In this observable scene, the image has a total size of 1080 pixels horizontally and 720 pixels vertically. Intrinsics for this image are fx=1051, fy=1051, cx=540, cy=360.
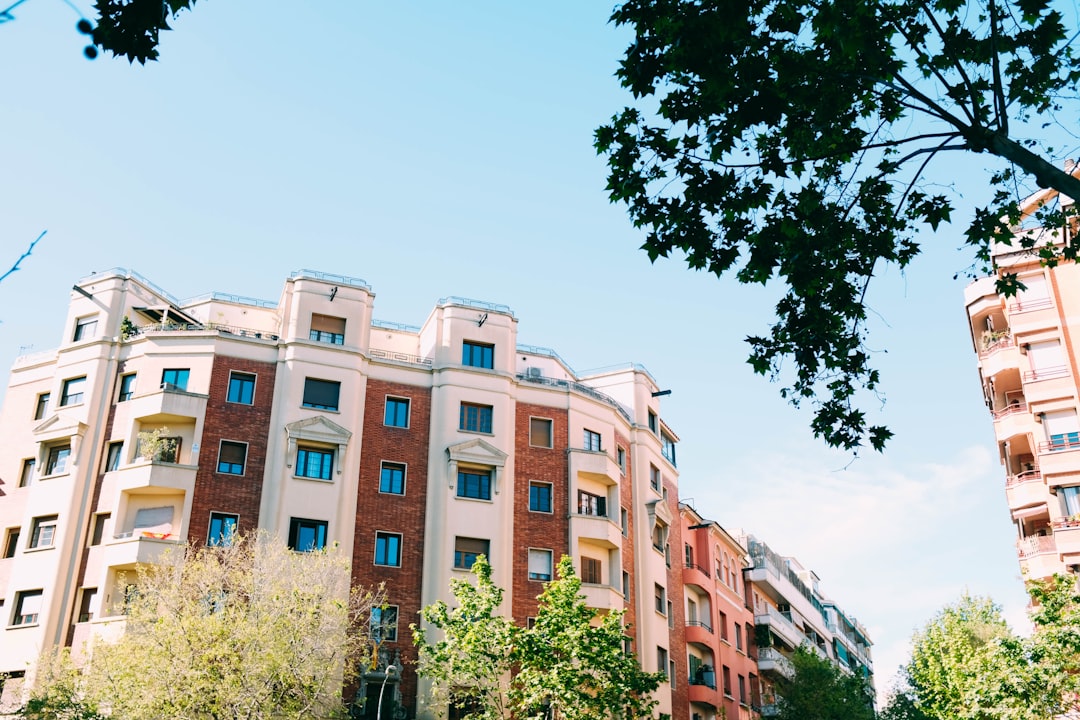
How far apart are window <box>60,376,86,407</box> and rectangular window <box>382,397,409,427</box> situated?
1231cm

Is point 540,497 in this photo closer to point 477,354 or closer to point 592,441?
point 592,441

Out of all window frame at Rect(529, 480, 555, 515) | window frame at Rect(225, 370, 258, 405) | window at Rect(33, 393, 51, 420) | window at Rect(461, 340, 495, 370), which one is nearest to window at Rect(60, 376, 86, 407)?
window at Rect(33, 393, 51, 420)

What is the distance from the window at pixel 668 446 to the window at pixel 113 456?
26.2 m

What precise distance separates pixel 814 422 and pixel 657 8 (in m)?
5.52

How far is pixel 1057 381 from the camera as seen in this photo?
4091cm

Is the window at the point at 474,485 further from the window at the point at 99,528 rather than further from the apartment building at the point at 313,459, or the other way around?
the window at the point at 99,528

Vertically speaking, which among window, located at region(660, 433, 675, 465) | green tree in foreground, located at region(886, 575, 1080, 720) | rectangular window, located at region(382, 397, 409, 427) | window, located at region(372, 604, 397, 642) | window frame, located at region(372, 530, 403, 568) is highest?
window, located at region(660, 433, 675, 465)

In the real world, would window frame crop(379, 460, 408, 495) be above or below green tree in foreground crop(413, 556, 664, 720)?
above

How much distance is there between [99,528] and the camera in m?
40.2

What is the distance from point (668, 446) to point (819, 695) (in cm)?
1520

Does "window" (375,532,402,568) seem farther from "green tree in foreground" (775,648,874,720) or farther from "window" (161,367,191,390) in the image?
"green tree in foreground" (775,648,874,720)

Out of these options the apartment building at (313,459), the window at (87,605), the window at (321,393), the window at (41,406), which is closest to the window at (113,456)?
the apartment building at (313,459)


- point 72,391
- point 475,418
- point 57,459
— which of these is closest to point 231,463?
point 57,459

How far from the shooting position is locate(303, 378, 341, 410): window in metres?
42.7
